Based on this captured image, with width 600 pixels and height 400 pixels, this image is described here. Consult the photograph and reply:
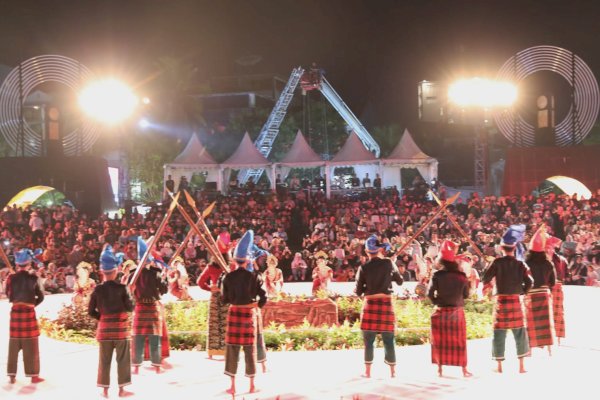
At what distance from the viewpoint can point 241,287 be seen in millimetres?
8844

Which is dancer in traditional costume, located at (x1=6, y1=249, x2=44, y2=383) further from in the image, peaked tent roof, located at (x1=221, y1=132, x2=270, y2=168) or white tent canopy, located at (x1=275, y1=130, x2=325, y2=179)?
peaked tent roof, located at (x1=221, y1=132, x2=270, y2=168)

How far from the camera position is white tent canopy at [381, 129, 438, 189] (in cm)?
2844

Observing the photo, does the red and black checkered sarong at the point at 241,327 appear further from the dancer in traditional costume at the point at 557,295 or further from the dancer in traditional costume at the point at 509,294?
the dancer in traditional costume at the point at 557,295

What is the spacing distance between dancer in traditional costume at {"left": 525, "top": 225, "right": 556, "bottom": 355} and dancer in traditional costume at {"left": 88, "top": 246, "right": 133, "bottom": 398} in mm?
5012

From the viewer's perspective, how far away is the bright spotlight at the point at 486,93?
28.6 m

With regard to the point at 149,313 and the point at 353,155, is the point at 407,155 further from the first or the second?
the point at 149,313

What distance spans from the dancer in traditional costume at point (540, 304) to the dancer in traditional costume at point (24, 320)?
6044mm

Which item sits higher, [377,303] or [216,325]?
[377,303]

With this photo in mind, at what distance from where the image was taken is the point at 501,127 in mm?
30344

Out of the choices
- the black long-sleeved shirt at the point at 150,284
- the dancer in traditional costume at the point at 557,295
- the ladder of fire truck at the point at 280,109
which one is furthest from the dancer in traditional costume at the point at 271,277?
the ladder of fire truck at the point at 280,109

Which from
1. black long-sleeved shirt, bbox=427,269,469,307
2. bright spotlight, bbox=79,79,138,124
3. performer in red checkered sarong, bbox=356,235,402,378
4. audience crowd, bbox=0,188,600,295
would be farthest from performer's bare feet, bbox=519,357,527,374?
bright spotlight, bbox=79,79,138,124

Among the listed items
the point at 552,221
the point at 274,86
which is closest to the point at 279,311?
the point at 552,221

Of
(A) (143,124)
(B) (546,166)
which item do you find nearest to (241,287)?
(B) (546,166)

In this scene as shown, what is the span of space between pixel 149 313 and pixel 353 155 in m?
19.1
